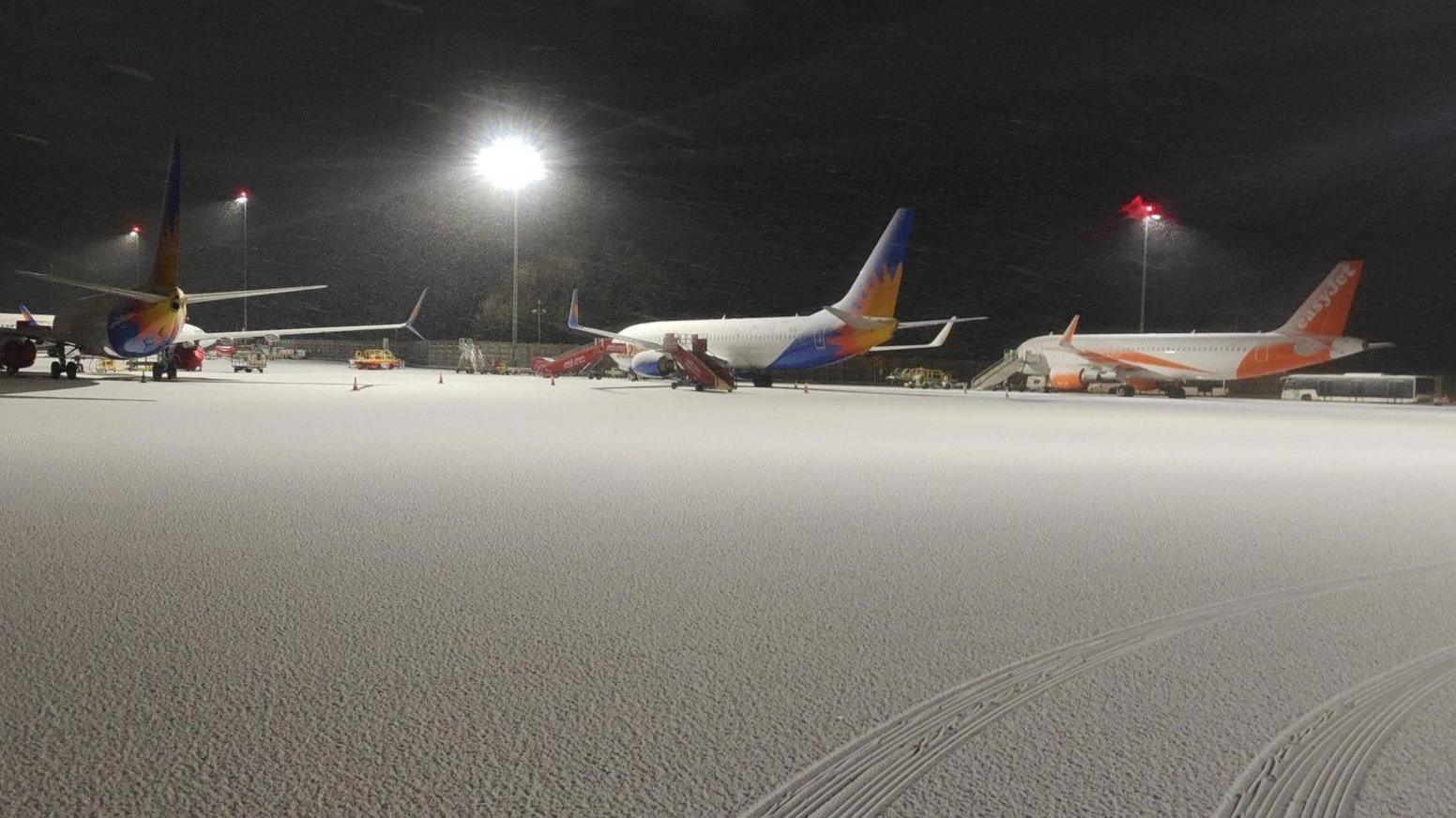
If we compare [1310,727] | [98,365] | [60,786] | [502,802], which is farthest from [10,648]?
[98,365]

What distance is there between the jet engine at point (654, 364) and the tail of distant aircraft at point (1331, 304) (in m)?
23.0

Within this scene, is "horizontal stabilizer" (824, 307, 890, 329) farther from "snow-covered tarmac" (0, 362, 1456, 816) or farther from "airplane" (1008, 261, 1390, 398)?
"snow-covered tarmac" (0, 362, 1456, 816)

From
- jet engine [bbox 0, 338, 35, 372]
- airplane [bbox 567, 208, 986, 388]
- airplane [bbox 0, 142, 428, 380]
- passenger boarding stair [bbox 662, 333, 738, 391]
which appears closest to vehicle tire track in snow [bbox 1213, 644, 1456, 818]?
airplane [bbox 0, 142, 428, 380]

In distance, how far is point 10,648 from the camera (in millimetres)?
4480

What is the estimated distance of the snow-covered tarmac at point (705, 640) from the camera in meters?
3.25

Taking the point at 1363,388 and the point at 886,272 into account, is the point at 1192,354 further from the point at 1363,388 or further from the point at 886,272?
the point at 886,272

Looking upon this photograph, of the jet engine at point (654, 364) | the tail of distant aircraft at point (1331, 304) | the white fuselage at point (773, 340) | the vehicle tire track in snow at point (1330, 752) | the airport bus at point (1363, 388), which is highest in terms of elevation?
the tail of distant aircraft at point (1331, 304)

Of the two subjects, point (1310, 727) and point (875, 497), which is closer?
point (1310, 727)

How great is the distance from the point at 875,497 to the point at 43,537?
676 centimetres

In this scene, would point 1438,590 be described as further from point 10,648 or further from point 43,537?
point 43,537

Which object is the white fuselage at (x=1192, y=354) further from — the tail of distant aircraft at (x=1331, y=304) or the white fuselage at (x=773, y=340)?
the white fuselage at (x=773, y=340)

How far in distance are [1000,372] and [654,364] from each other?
15.5 metres

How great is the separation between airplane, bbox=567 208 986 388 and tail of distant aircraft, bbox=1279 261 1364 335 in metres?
11.7

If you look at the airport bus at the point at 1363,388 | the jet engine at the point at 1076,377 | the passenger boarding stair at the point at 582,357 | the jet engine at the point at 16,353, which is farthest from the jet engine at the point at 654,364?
the airport bus at the point at 1363,388
